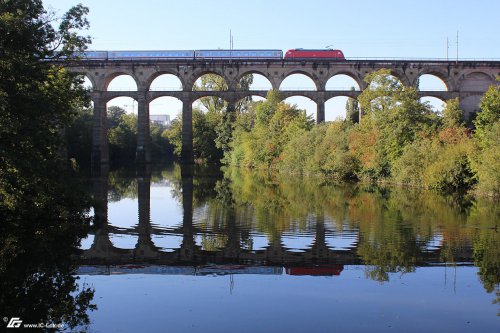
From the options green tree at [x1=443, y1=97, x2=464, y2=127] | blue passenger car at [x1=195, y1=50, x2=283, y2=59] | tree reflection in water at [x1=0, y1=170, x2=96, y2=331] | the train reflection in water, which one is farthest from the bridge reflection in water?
blue passenger car at [x1=195, y1=50, x2=283, y2=59]

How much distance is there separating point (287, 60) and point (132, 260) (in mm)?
43692

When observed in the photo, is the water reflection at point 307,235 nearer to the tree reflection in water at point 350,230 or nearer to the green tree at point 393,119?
the tree reflection in water at point 350,230

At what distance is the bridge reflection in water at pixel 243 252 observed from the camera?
417 inches

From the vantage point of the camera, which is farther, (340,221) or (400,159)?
(400,159)

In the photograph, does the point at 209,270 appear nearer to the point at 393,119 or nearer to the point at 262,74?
the point at 393,119

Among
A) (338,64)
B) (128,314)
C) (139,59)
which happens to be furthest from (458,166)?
(139,59)

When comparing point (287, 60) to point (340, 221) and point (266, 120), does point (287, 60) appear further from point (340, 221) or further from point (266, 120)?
point (340, 221)

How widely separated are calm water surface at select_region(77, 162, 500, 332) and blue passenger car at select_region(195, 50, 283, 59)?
36.1 m

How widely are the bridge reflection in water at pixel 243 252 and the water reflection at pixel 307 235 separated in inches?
0.8

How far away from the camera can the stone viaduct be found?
5262cm

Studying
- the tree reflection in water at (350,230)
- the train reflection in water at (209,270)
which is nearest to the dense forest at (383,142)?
the tree reflection in water at (350,230)

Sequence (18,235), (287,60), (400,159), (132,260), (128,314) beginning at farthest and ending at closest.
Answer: (287,60) → (400,159) → (18,235) → (132,260) → (128,314)

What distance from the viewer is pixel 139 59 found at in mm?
53562

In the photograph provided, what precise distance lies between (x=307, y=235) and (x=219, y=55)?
4280cm
